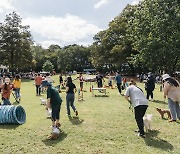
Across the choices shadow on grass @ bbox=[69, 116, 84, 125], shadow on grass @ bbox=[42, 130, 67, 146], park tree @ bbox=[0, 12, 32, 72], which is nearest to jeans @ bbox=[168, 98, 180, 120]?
shadow on grass @ bbox=[69, 116, 84, 125]

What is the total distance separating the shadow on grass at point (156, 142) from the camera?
8.01 metres

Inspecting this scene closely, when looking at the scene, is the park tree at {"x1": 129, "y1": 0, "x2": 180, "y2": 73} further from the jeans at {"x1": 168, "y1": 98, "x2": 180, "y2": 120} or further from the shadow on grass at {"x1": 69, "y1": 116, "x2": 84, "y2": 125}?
the shadow on grass at {"x1": 69, "y1": 116, "x2": 84, "y2": 125}

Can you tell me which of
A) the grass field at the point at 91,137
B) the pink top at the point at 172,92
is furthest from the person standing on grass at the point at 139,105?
the pink top at the point at 172,92

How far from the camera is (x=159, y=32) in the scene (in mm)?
35875

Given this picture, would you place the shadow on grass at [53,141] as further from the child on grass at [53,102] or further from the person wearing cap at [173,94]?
the person wearing cap at [173,94]

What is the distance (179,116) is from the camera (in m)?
11.7

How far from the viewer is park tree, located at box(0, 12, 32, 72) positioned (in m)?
61.0

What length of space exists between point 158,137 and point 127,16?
5196cm

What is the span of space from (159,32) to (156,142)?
29.4 meters

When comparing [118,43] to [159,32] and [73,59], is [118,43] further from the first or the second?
[73,59]

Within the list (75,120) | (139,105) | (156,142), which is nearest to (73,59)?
(75,120)

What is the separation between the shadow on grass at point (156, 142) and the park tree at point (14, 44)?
55201 millimetres

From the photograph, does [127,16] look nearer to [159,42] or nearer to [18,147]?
[159,42]

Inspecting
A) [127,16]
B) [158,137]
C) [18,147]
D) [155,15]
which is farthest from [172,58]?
[18,147]
